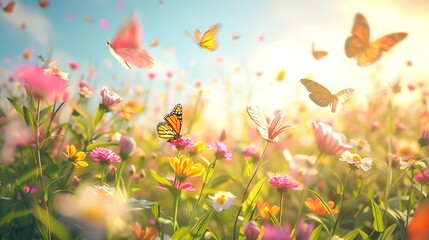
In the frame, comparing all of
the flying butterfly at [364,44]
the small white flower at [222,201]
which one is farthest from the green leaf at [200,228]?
the flying butterfly at [364,44]

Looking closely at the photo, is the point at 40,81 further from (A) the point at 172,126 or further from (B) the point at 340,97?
(B) the point at 340,97

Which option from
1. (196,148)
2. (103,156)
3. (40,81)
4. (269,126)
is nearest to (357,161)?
(269,126)

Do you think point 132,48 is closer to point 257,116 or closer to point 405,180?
point 257,116

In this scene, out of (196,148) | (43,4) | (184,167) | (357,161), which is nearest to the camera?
(184,167)

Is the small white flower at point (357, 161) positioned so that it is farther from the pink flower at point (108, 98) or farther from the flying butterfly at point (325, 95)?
the pink flower at point (108, 98)

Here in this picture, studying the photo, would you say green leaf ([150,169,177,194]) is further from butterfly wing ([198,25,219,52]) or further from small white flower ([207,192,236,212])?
butterfly wing ([198,25,219,52])

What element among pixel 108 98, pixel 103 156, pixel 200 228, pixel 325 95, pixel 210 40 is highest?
pixel 210 40

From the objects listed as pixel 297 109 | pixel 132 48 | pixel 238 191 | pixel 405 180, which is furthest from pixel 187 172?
pixel 297 109
